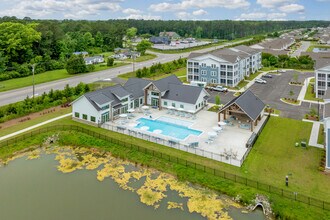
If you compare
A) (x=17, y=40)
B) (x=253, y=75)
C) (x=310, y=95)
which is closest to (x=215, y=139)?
(x=310, y=95)

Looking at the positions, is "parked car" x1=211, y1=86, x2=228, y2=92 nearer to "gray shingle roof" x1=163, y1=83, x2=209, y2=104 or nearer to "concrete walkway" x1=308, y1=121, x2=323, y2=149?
"gray shingle roof" x1=163, y1=83, x2=209, y2=104

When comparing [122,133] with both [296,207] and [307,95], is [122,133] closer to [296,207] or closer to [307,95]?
[296,207]

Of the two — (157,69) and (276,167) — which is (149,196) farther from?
(157,69)

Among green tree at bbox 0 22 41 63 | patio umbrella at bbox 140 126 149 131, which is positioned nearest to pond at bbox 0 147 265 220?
patio umbrella at bbox 140 126 149 131

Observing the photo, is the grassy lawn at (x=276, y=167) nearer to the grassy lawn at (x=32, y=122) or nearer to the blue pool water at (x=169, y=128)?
the blue pool water at (x=169, y=128)

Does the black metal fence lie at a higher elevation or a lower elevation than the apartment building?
lower

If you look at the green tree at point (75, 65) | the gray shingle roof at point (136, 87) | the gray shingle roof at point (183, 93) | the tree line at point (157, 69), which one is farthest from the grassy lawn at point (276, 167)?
the green tree at point (75, 65)
